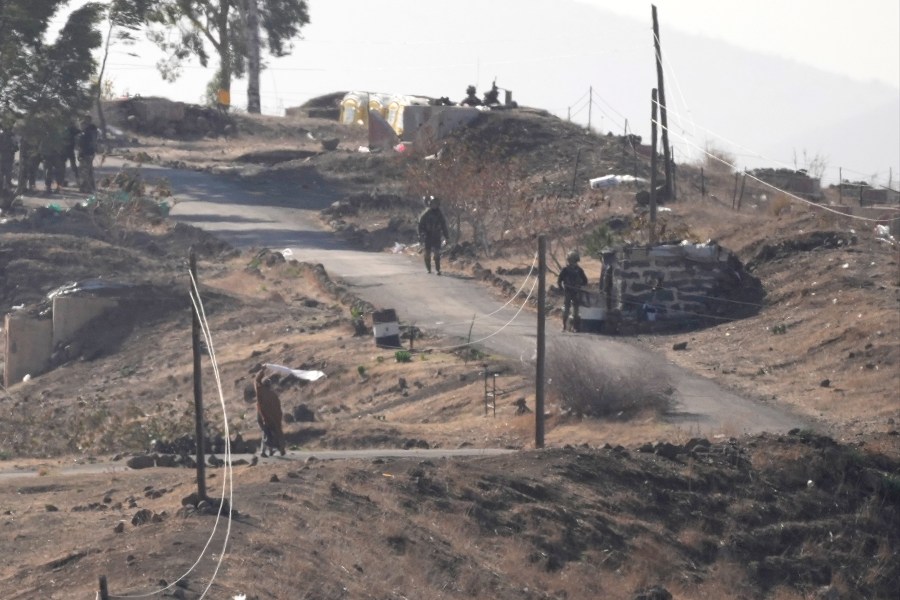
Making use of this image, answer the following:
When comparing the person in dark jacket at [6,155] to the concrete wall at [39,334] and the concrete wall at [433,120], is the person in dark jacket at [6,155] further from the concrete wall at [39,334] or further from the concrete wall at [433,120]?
the concrete wall at [433,120]

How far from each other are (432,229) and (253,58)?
98.5 feet

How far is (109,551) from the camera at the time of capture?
1213 cm

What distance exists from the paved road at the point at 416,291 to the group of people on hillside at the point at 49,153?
254 cm

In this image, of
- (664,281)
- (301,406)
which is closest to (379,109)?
(664,281)

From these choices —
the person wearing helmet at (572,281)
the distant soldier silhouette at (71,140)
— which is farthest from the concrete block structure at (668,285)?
the distant soldier silhouette at (71,140)

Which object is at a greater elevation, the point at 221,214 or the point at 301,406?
the point at 221,214

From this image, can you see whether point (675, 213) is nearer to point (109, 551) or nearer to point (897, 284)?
point (897, 284)

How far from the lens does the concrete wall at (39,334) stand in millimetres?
28500

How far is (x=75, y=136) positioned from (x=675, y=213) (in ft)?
48.9

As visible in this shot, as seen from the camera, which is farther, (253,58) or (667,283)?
(253,58)

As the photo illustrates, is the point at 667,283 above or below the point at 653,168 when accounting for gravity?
below

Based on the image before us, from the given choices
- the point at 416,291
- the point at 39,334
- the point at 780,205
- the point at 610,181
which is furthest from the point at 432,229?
the point at 610,181

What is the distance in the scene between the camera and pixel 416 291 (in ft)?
94.6

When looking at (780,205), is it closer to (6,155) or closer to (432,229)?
(432,229)
